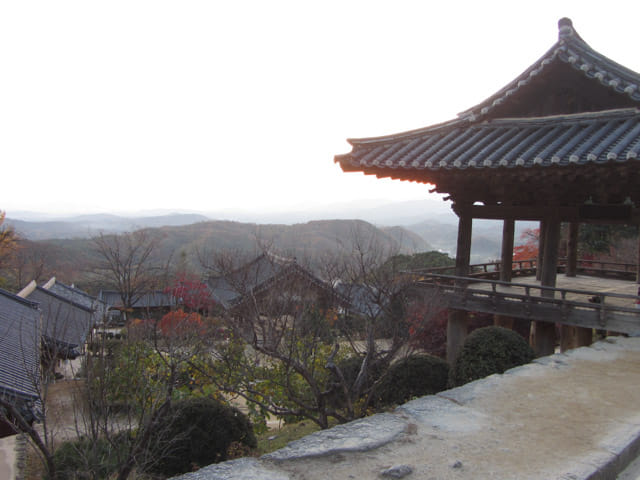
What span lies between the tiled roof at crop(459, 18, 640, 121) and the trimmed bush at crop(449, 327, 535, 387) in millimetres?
3528

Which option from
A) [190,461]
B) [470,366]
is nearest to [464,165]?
[470,366]

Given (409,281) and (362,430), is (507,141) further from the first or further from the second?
(362,430)

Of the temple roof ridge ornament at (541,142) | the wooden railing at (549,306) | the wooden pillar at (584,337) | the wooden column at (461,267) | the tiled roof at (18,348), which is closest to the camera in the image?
the temple roof ridge ornament at (541,142)

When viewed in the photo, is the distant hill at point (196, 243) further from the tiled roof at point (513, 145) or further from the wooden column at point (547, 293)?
the wooden column at point (547, 293)

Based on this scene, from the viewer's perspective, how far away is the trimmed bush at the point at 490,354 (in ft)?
18.0

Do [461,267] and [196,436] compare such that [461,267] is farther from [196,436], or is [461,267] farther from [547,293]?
[196,436]

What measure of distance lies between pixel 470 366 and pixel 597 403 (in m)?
2.42

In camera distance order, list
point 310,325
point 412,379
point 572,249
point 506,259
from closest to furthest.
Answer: point 412,379
point 310,325
point 506,259
point 572,249

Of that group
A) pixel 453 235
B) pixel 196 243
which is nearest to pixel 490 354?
pixel 196 243

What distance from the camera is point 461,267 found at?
7.50 meters

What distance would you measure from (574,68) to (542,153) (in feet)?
5.19

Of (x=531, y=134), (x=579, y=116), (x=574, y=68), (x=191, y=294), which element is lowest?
(x=191, y=294)

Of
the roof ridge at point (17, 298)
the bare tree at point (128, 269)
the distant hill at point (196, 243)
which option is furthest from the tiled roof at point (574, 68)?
the roof ridge at point (17, 298)

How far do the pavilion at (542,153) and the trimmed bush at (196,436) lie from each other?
3971 millimetres
